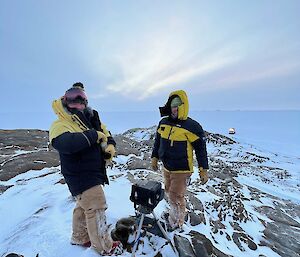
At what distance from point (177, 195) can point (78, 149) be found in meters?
2.52

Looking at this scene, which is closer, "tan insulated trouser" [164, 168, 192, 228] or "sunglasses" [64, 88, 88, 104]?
"sunglasses" [64, 88, 88, 104]

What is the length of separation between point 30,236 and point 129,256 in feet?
6.46

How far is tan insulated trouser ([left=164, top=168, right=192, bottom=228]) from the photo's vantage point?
5094 millimetres

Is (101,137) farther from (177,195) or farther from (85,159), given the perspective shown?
(177,195)

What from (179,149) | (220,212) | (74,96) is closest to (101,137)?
(74,96)

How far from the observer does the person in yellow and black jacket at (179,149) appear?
5.04m

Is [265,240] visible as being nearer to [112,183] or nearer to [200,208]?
[200,208]

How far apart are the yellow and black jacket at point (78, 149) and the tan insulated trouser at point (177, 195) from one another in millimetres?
1720

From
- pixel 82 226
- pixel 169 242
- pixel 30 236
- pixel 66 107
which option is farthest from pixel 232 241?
pixel 66 107

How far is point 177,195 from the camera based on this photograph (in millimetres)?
5129

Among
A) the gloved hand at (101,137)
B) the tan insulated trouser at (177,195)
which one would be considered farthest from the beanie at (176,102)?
the gloved hand at (101,137)

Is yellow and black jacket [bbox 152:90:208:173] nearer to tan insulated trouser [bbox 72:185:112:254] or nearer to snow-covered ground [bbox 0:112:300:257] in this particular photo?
snow-covered ground [bbox 0:112:300:257]

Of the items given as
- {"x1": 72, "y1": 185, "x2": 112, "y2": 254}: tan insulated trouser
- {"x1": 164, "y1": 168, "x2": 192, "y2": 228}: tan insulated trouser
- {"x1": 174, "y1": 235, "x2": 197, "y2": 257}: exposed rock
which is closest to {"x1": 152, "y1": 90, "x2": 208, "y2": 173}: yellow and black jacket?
{"x1": 164, "y1": 168, "x2": 192, "y2": 228}: tan insulated trouser

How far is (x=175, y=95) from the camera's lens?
5.13 m
